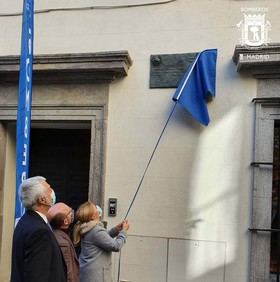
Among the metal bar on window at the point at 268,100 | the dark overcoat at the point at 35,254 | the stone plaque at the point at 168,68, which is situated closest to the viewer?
the dark overcoat at the point at 35,254

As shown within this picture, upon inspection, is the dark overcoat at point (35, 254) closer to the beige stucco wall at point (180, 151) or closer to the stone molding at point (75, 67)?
the beige stucco wall at point (180, 151)

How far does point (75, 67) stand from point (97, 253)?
8.61 feet

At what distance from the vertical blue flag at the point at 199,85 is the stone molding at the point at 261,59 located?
13.6 inches

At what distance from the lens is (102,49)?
6.17 m

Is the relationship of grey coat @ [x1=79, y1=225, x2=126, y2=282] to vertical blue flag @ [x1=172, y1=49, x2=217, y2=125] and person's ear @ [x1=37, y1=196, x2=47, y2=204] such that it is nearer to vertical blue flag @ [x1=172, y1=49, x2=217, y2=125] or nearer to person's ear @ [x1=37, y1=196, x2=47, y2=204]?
person's ear @ [x1=37, y1=196, x2=47, y2=204]

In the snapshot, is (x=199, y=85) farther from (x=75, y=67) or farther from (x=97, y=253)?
(x=97, y=253)

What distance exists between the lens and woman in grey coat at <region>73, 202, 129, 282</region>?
4289mm

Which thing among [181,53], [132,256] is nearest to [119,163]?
[132,256]

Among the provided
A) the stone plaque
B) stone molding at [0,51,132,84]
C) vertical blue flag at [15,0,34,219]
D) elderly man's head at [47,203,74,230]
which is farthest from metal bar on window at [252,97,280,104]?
elderly man's head at [47,203,74,230]

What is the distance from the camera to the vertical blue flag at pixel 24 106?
4.77 m

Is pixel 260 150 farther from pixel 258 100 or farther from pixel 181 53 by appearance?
pixel 181 53

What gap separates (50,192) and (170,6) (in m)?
3.66

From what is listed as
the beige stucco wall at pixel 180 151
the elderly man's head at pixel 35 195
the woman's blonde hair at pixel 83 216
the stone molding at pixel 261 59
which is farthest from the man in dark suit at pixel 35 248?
the stone molding at pixel 261 59

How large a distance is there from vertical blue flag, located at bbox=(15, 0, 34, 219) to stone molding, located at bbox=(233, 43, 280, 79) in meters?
2.42
